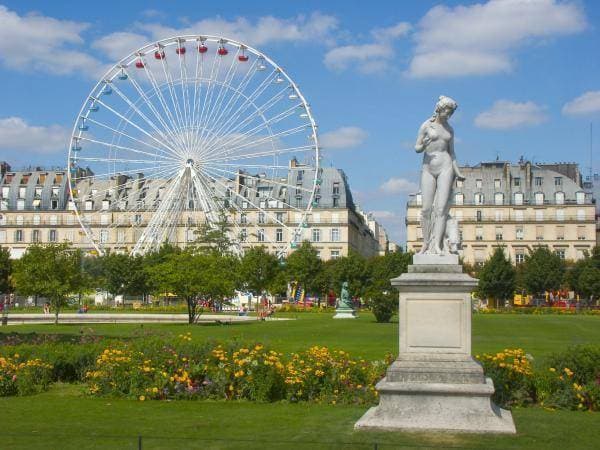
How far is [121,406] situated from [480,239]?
9610cm

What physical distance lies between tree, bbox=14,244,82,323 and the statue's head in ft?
123

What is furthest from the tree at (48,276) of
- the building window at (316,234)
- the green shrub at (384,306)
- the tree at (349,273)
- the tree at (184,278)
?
the building window at (316,234)

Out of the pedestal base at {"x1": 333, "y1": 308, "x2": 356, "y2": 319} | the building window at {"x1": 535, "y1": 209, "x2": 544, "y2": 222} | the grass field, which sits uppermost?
the building window at {"x1": 535, "y1": 209, "x2": 544, "y2": 222}

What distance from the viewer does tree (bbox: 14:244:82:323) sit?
46.9 meters

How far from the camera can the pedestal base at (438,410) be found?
36.7 ft

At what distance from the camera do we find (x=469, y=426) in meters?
11.1

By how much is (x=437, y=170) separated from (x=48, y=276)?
38193 mm

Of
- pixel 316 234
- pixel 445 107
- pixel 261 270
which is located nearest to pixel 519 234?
pixel 316 234

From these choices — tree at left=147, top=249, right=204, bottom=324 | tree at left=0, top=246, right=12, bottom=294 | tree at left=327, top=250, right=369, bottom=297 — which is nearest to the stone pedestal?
tree at left=147, top=249, right=204, bottom=324

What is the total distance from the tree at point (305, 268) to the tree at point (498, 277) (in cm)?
1742

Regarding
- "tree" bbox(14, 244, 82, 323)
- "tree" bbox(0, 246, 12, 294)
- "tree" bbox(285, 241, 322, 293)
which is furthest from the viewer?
"tree" bbox(285, 241, 322, 293)

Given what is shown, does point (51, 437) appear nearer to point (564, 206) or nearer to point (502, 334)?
point (502, 334)

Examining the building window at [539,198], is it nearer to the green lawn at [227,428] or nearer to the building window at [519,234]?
the building window at [519,234]

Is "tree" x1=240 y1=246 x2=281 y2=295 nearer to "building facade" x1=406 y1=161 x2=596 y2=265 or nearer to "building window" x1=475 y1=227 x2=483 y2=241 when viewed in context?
"building facade" x1=406 y1=161 x2=596 y2=265
